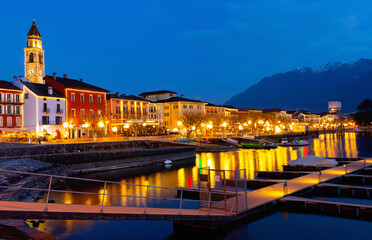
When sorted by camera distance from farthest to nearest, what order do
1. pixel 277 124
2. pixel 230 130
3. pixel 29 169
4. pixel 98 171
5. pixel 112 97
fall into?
pixel 277 124 → pixel 230 130 → pixel 112 97 → pixel 98 171 → pixel 29 169

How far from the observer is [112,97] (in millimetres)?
81562

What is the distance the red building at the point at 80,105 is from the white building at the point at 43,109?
175cm

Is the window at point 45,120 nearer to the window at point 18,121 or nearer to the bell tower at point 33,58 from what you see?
the window at point 18,121

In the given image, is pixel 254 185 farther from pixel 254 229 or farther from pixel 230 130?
pixel 230 130

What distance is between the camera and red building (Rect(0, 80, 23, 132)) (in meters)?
57.6

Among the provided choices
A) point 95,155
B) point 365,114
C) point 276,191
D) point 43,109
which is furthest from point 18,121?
point 365,114

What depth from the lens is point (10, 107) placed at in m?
59.2

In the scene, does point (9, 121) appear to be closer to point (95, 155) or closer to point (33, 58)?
point (95, 155)

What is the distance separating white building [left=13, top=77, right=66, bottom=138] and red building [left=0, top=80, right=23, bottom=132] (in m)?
1.12

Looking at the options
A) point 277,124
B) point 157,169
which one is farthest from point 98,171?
point 277,124

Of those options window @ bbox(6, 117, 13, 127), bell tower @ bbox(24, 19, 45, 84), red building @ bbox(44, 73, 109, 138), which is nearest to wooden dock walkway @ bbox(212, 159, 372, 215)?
red building @ bbox(44, 73, 109, 138)

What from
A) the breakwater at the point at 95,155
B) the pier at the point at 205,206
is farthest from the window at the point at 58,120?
the pier at the point at 205,206

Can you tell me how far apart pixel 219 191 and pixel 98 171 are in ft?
92.3

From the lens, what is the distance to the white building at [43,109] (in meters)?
60.8
